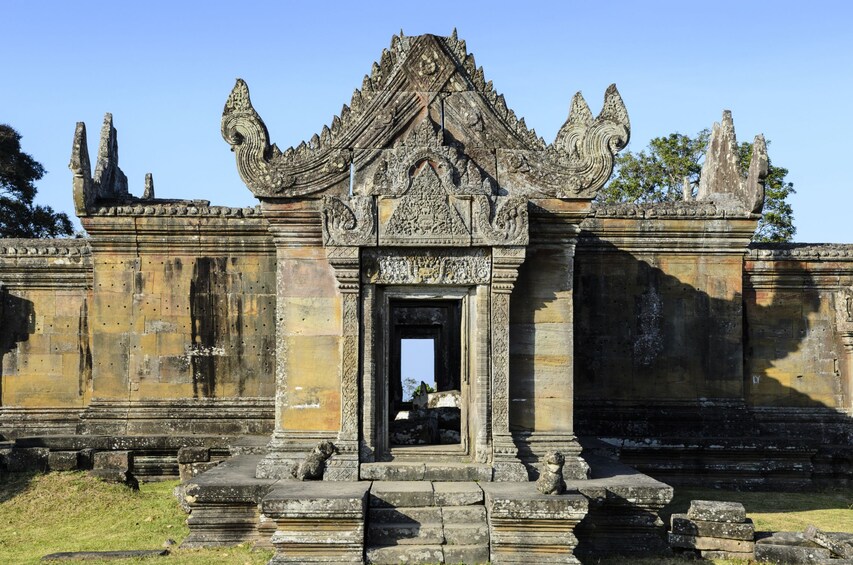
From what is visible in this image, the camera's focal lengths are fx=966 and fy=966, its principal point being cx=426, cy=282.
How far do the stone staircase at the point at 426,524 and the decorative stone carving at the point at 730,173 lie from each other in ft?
26.1

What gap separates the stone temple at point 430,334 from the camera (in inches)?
397

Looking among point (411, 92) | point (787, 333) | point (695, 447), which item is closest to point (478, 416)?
point (411, 92)

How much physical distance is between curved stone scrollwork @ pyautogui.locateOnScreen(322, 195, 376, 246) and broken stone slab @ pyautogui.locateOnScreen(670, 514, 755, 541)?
4.37 m

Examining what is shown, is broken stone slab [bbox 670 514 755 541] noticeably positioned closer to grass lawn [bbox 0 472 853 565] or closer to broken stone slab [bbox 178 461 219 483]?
grass lawn [bbox 0 472 853 565]

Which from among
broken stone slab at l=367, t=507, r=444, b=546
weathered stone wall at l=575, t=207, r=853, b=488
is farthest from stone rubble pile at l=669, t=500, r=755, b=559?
weathered stone wall at l=575, t=207, r=853, b=488

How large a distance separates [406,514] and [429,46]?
5.01 m

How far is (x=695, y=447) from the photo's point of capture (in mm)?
14586

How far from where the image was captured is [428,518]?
945 centimetres

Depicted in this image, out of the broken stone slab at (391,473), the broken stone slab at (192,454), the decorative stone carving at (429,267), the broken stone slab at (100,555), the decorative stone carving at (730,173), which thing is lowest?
the broken stone slab at (100,555)

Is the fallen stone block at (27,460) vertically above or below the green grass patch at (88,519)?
above

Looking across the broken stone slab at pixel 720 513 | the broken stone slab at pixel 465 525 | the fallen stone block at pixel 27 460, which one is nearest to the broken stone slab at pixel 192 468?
the fallen stone block at pixel 27 460

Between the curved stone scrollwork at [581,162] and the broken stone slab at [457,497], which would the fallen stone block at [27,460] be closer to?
the broken stone slab at [457,497]

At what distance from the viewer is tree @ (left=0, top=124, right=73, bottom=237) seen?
26625 millimetres

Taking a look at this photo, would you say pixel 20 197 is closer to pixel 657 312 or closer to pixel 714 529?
pixel 657 312
